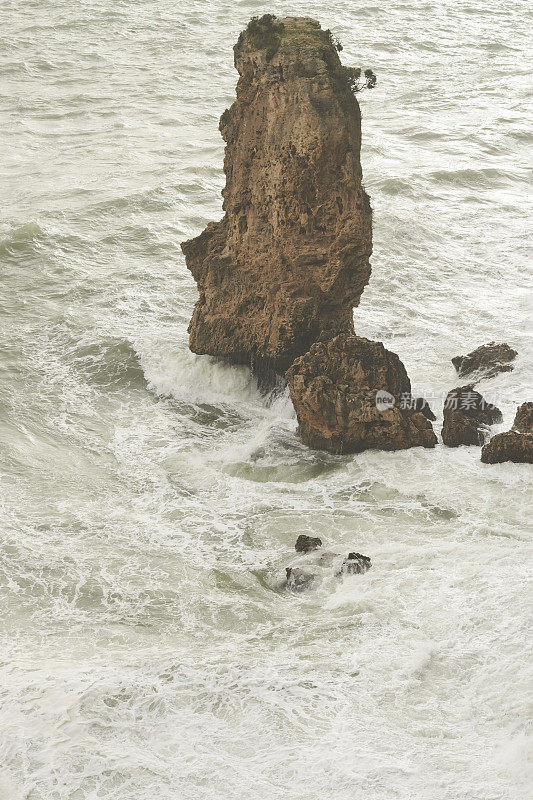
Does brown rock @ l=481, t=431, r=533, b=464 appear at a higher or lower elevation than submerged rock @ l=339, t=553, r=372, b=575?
higher

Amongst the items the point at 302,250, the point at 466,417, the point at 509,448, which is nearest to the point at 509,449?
the point at 509,448

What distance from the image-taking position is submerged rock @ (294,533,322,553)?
35.5 ft

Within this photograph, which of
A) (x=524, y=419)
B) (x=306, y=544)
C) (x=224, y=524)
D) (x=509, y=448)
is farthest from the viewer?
(x=524, y=419)

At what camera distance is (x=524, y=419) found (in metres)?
12.7

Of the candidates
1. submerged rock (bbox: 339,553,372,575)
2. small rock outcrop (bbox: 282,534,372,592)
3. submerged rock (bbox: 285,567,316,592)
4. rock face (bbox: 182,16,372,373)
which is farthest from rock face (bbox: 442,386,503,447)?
submerged rock (bbox: 285,567,316,592)

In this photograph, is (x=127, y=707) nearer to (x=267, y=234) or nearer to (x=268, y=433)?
(x=268, y=433)

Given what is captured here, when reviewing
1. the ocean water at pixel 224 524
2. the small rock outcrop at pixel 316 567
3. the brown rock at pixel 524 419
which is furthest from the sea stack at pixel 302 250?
the small rock outcrop at pixel 316 567

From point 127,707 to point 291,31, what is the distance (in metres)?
9.31

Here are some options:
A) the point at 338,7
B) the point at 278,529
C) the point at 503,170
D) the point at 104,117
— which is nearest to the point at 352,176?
the point at 278,529

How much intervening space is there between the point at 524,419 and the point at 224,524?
4152mm

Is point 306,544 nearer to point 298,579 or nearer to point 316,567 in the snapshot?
point 316,567

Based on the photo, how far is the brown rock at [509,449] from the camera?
12.2 metres

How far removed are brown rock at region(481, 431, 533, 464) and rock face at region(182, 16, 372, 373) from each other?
3.00 meters

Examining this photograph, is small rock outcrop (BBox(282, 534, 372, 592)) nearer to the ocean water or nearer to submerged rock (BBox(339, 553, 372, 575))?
submerged rock (BBox(339, 553, 372, 575))
